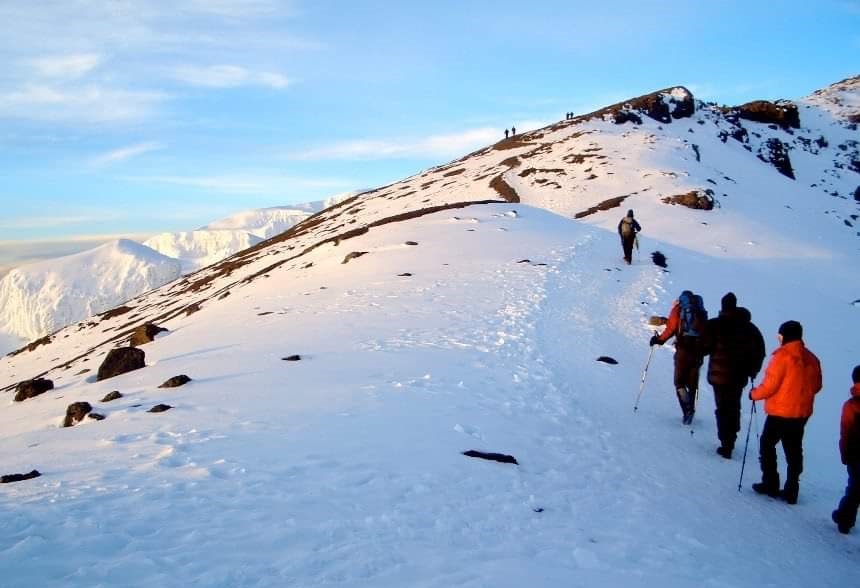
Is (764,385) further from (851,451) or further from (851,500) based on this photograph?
(851,500)

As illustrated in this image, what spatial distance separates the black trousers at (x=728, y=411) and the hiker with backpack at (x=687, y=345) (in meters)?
1.32

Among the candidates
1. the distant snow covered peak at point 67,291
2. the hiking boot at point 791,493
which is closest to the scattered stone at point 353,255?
the hiking boot at point 791,493

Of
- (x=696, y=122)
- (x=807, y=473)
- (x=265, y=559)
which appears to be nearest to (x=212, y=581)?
(x=265, y=559)

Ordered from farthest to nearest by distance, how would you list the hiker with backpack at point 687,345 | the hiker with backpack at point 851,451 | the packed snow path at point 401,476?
the hiker with backpack at point 687,345 → the hiker with backpack at point 851,451 → the packed snow path at point 401,476

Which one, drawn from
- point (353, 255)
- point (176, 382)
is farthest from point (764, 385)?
point (353, 255)

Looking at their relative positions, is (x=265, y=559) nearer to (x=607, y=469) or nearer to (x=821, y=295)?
(x=607, y=469)

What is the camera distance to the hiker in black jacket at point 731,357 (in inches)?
380

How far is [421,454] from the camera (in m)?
8.40

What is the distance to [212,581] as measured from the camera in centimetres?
487

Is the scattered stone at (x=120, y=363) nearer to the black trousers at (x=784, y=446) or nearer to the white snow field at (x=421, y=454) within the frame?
the white snow field at (x=421, y=454)

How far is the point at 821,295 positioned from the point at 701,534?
29.2 m

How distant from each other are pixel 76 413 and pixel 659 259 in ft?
89.1

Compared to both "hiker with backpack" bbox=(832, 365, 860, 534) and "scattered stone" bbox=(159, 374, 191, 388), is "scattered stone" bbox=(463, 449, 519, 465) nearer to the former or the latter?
"hiker with backpack" bbox=(832, 365, 860, 534)

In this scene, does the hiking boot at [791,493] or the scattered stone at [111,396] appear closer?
the hiking boot at [791,493]
